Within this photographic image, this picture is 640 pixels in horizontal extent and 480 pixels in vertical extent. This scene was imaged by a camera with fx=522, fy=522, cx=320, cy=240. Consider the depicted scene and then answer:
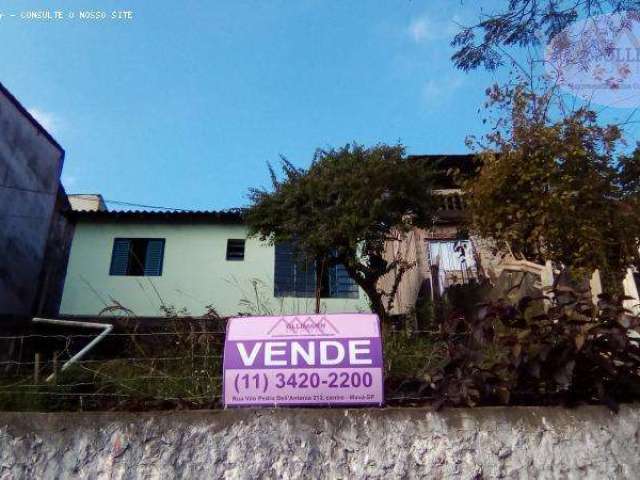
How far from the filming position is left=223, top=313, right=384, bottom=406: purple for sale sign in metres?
3.25

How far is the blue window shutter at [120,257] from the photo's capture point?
1264 cm

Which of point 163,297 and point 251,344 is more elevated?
point 163,297

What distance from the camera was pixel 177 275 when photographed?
12.6 meters

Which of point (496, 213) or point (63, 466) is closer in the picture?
point (63, 466)

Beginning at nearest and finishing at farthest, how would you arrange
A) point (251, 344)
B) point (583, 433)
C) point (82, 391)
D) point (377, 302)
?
point (583, 433), point (251, 344), point (82, 391), point (377, 302)

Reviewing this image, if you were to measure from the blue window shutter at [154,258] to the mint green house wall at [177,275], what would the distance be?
0.48 feet

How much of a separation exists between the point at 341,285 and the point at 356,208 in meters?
4.40

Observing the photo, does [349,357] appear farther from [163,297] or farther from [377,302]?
[163,297]

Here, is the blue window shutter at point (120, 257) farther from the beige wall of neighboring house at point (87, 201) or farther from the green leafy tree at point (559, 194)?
the green leafy tree at point (559, 194)

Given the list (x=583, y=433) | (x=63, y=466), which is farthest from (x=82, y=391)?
(x=583, y=433)

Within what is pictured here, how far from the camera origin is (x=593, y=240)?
5.87m

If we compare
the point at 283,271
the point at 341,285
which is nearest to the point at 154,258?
the point at 283,271

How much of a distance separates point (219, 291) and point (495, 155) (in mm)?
7475

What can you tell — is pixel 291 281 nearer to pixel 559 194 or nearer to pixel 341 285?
pixel 341 285
